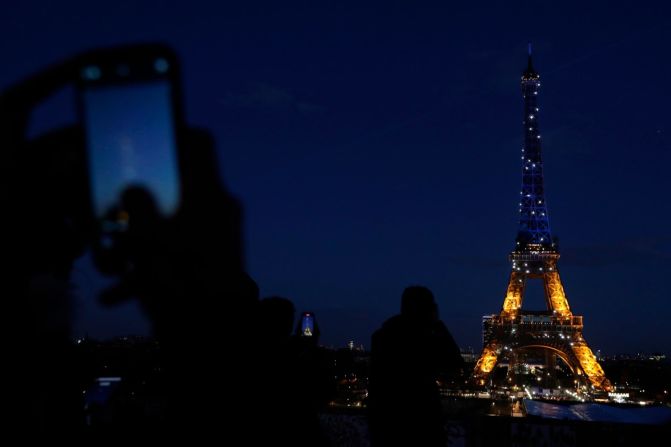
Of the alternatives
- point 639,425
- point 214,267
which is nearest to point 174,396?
point 214,267

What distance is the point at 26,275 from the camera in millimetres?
1455

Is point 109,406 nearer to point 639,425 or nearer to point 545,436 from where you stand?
point 545,436

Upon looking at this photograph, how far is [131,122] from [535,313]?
5703 centimetres

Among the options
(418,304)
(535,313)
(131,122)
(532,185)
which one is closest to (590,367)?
(535,313)

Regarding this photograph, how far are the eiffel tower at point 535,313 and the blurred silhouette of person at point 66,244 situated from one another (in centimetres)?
5142

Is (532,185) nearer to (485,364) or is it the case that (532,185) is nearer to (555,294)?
(555,294)

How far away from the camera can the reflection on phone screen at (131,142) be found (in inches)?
54.2

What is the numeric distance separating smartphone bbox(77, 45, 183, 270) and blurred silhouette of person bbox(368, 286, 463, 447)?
9.69ft

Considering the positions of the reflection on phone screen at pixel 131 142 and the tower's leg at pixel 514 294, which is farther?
the tower's leg at pixel 514 294

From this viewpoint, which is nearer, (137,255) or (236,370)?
(137,255)

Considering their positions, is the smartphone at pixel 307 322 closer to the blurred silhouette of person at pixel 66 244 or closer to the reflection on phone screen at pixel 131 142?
the blurred silhouette of person at pixel 66 244

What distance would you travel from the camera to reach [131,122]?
4.80 feet

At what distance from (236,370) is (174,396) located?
7.6 inches

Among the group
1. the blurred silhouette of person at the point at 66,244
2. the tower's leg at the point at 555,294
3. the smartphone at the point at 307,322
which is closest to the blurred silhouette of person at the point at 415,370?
the smartphone at the point at 307,322
